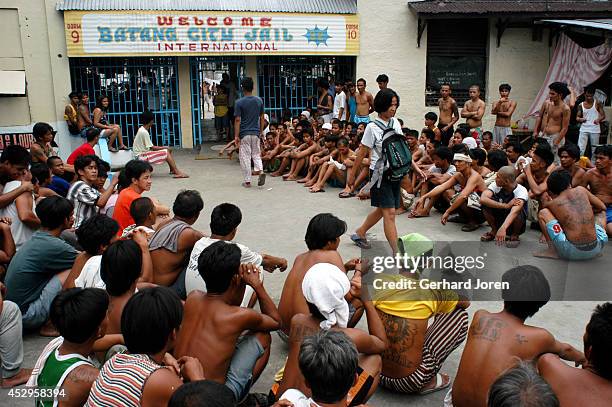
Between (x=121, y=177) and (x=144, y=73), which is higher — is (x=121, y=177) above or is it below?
below

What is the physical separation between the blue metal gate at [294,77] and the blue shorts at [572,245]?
29.2ft

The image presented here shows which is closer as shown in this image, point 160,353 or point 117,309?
point 160,353

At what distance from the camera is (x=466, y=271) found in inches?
185

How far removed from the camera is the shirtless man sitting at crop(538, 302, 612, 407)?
249 cm

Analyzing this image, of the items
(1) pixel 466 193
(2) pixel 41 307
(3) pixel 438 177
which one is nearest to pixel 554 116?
(3) pixel 438 177

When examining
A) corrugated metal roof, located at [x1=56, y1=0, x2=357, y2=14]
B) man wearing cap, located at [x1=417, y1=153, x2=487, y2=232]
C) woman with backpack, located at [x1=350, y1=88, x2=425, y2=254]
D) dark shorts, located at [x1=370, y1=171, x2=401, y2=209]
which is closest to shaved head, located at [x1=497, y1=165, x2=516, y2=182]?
man wearing cap, located at [x1=417, y1=153, x2=487, y2=232]

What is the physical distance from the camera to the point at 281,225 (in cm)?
765

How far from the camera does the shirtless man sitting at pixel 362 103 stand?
12.0 meters

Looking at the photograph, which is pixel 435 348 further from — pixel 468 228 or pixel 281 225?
pixel 281 225

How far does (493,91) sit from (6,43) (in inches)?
427

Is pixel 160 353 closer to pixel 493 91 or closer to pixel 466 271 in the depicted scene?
pixel 466 271

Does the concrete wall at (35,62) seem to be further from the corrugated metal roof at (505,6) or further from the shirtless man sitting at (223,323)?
the shirtless man sitting at (223,323)

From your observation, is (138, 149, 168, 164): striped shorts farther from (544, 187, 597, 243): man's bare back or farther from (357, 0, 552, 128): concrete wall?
(544, 187, 597, 243): man's bare back

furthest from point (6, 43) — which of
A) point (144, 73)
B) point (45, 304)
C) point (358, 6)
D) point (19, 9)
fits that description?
point (45, 304)
